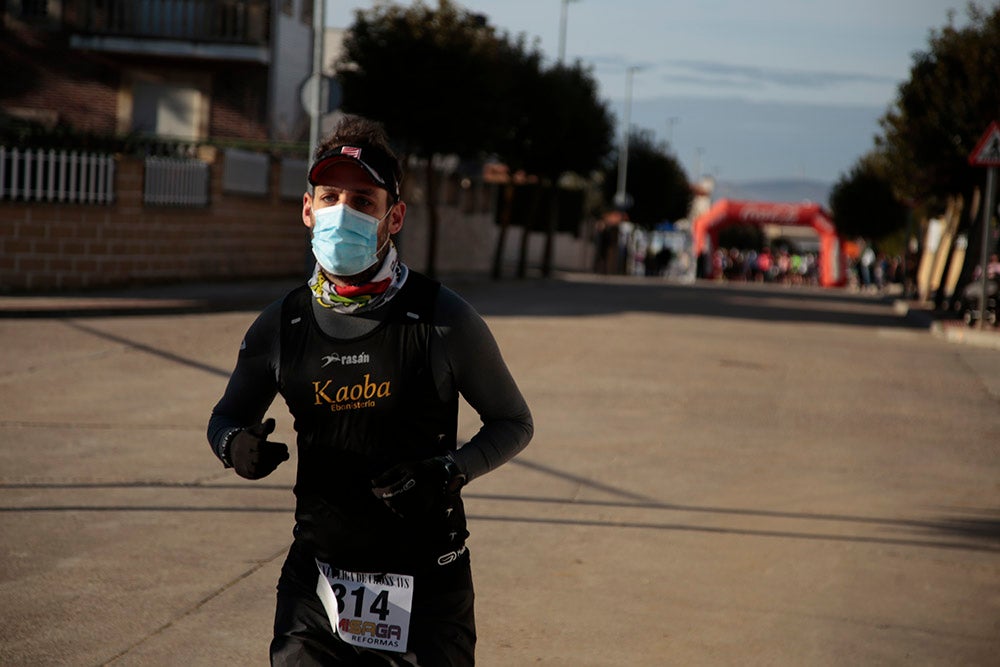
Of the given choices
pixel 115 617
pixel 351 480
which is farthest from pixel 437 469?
pixel 115 617

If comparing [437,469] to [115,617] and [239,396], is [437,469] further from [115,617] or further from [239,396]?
[115,617]

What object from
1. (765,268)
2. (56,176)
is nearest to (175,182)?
(56,176)

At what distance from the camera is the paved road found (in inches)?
212

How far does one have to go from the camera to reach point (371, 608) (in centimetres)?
313

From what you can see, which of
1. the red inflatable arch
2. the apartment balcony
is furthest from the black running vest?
the red inflatable arch

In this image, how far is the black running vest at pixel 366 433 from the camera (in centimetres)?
314

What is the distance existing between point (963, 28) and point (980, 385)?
17.7 meters

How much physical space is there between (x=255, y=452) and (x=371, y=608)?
0.44 metres

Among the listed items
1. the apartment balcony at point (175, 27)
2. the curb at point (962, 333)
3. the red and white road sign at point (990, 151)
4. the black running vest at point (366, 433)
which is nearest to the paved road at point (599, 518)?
the black running vest at point (366, 433)

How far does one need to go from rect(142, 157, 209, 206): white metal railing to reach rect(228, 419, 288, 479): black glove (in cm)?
1994

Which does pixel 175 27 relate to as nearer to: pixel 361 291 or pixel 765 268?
pixel 361 291

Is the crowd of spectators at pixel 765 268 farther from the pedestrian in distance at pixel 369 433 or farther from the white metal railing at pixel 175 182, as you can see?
the pedestrian in distance at pixel 369 433

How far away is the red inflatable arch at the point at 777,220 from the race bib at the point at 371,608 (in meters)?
62.6

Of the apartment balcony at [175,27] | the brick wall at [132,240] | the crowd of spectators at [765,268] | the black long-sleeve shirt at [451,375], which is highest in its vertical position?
the apartment balcony at [175,27]
